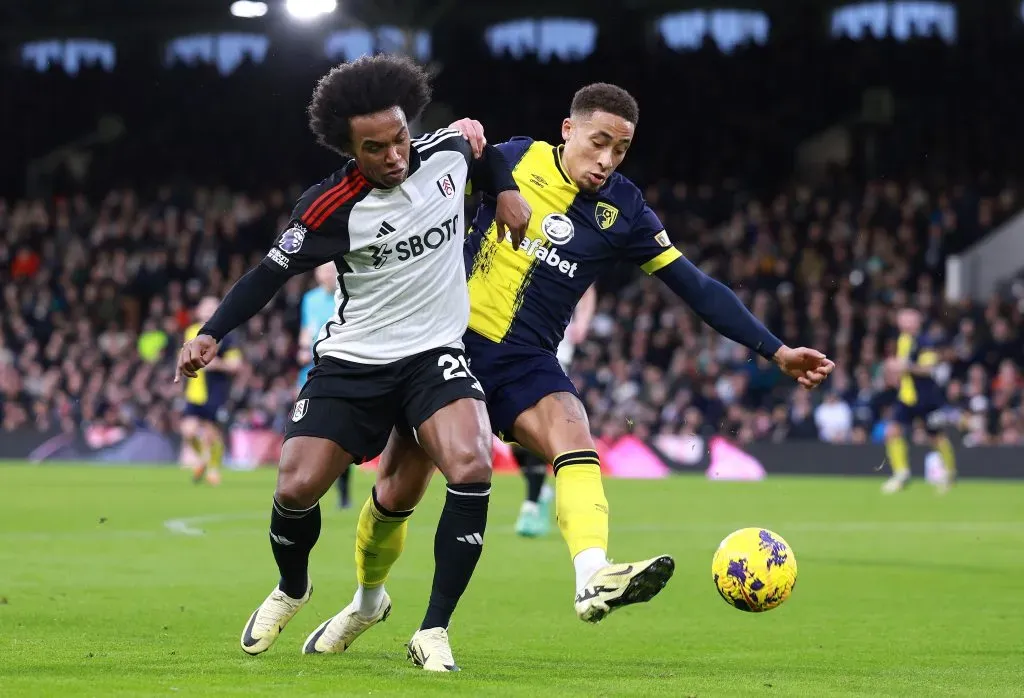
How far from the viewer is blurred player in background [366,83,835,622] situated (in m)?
6.07

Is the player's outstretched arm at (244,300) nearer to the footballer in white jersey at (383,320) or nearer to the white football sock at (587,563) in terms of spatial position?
the footballer in white jersey at (383,320)

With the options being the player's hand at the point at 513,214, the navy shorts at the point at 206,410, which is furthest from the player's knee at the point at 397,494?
the navy shorts at the point at 206,410

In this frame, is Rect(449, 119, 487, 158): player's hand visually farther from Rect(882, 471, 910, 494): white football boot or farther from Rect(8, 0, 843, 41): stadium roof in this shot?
Rect(8, 0, 843, 41): stadium roof

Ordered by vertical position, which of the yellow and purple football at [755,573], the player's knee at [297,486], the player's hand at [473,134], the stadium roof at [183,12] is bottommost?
the yellow and purple football at [755,573]

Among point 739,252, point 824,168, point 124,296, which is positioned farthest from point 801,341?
point 124,296

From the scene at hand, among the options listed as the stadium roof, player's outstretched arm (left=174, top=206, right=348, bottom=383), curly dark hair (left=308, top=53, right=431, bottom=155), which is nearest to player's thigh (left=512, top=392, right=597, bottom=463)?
player's outstretched arm (left=174, top=206, right=348, bottom=383)

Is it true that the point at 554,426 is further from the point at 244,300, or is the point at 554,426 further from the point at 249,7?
the point at 249,7

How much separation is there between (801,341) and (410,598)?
15.6m

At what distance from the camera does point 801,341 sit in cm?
2292

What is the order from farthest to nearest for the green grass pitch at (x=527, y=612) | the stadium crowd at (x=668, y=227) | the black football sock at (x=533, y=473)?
the stadium crowd at (x=668, y=227) → the black football sock at (x=533, y=473) → the green grass pitch at (x=527, y=612)

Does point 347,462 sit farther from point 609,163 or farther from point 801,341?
point 801,341

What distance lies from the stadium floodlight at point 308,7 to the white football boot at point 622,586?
60.3 ft

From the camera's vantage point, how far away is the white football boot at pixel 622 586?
5223 millimetres

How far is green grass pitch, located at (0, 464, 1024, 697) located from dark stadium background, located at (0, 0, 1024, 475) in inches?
302
